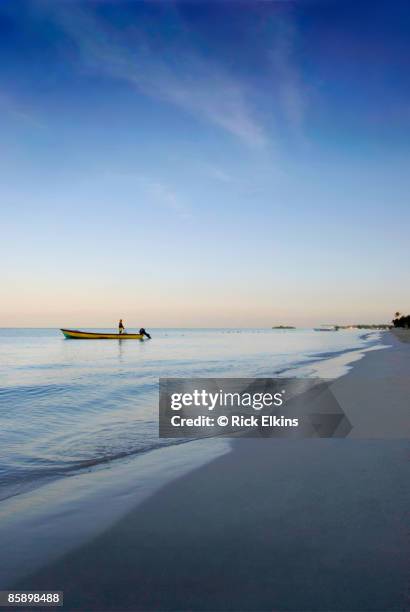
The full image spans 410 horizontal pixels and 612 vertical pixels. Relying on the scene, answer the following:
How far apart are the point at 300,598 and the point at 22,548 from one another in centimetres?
266

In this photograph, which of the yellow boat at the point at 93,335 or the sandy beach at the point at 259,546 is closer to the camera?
the sandy beach at the point at 259,546

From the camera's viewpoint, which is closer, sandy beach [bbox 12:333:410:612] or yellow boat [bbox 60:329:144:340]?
sandy beach [bbox 12:333:410:612]

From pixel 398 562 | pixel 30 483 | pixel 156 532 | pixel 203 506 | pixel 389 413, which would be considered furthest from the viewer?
pixel 389 413

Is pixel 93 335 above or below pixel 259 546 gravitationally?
above

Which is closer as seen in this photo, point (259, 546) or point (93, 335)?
point (259, 546)

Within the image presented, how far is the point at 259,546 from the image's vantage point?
13.1 ft

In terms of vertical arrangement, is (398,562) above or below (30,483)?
above

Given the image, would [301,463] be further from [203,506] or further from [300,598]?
[300,598]

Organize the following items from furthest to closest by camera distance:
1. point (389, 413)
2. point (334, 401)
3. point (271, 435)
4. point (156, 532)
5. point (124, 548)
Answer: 1. point (334, 401)
2. point (389, 413)
3. point (271, 435)
4. point (156, 532)
5. point (124, 548)

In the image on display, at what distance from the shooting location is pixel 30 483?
257 inches

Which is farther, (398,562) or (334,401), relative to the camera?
(334,401)

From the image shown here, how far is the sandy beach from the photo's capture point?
327cm

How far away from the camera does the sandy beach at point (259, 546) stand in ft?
10.7

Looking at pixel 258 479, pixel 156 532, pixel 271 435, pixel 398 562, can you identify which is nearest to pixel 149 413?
pixel 271 435
